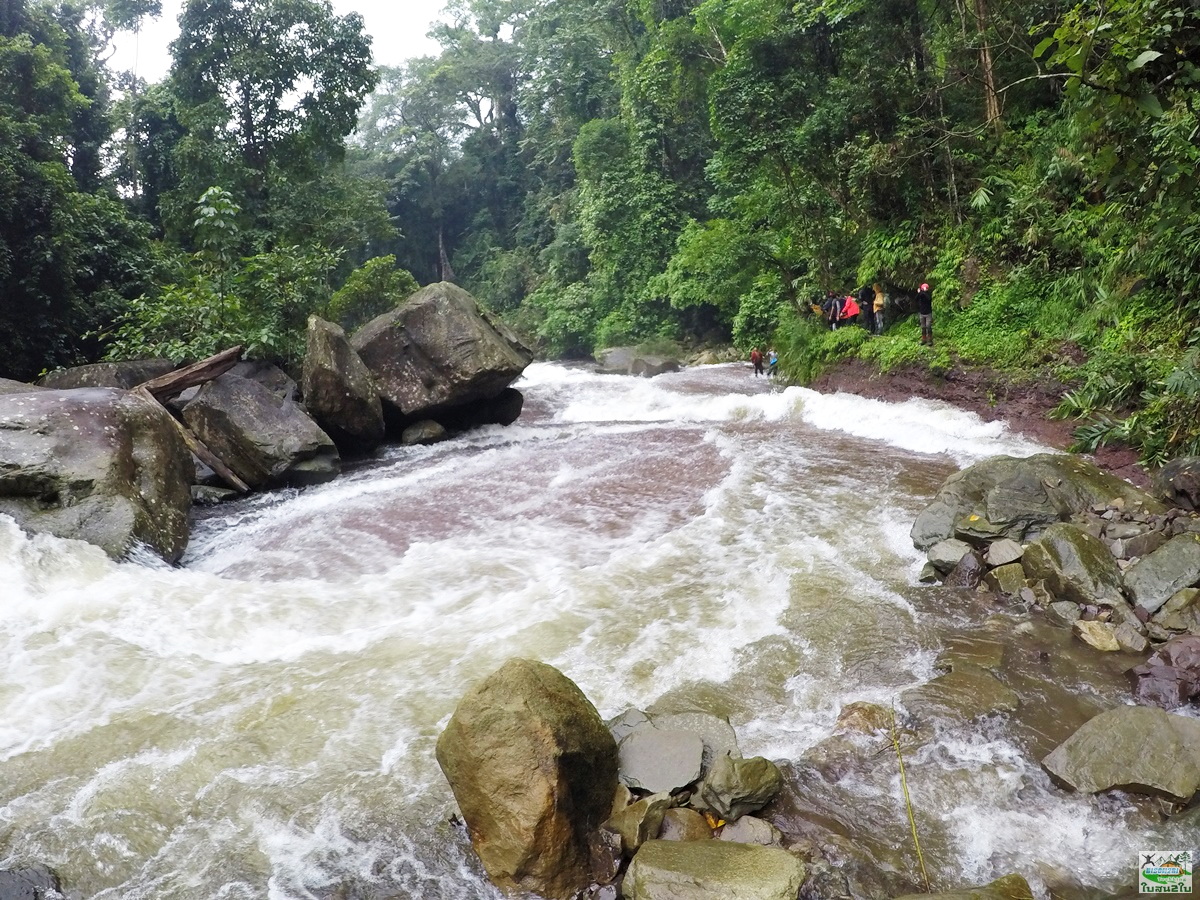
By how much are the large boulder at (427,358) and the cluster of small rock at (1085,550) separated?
8.88 metres

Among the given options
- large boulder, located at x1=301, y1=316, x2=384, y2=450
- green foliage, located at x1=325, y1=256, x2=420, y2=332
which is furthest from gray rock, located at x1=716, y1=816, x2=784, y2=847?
green foliage, located at x1=325, y1=256, x2=420, y2=332

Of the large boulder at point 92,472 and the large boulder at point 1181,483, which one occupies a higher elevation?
the large boulder at point 92,472

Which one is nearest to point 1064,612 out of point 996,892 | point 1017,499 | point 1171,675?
point 1171,675

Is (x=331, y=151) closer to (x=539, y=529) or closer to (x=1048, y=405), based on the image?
(x=539, y=529)

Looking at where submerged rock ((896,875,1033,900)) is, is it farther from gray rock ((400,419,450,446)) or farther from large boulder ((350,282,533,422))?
gray rock ((400,419,450,446))

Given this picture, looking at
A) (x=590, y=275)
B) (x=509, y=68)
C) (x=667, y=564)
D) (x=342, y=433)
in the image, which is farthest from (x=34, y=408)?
(x=509, y=68)

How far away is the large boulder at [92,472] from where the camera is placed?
7.50 meters

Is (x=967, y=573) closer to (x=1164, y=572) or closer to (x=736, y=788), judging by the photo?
(x=1164, y=572)

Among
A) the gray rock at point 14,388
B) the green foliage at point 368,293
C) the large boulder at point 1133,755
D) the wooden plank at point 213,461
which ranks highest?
the green foliage at point 368,293

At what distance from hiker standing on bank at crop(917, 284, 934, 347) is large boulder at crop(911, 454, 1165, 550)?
7.05 meters

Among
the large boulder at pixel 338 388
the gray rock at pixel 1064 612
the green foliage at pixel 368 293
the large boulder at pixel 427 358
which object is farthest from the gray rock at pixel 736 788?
the green foliage at pixel 368 293

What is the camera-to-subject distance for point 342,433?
42.7ft

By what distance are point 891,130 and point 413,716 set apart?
15.5 m

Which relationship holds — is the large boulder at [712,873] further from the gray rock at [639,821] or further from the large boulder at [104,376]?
the large boulder at [104,376]
